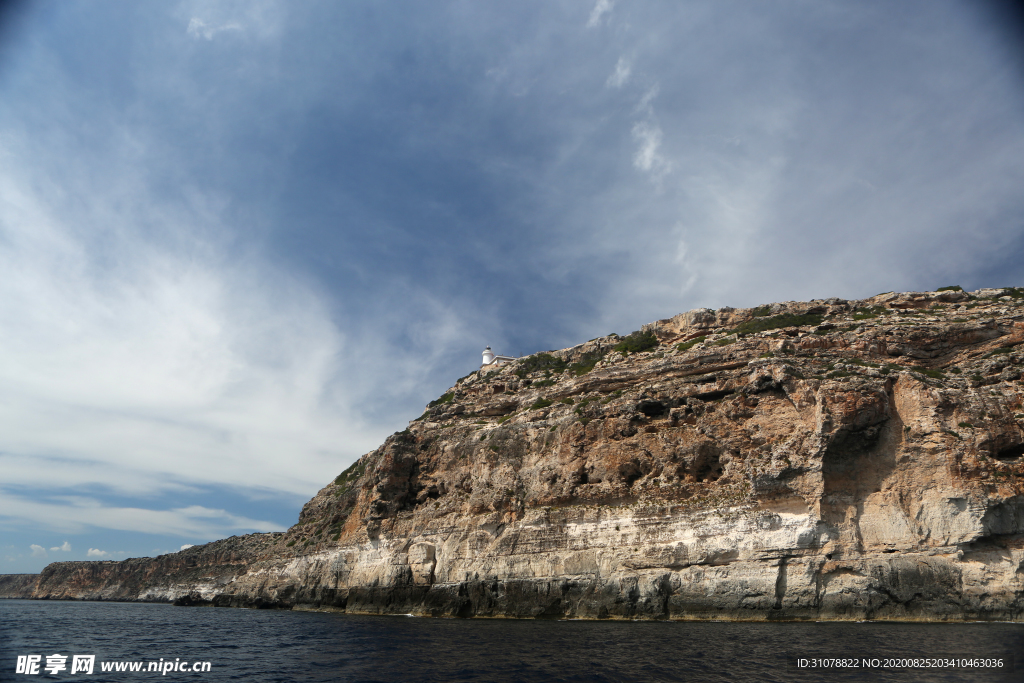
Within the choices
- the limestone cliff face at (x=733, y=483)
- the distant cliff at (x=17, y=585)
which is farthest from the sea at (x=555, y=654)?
the distant cliff at (x=17, y=585)

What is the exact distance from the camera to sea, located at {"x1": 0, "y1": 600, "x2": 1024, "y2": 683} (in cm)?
1805

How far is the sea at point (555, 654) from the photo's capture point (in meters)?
18.0

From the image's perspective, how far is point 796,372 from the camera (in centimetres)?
3862

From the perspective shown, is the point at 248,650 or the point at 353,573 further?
the point at 353,573

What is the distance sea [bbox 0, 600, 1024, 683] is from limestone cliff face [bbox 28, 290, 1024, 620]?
3.04 meters

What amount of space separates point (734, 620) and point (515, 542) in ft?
56.7

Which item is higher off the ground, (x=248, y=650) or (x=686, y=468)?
(x=686, y=468)

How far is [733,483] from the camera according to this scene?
123 feet

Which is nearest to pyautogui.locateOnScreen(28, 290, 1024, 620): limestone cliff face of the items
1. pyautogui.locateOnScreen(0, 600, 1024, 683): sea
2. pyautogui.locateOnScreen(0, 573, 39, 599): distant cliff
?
pyautogui.locateOnScreen(0, 600, 1024, 683): sea

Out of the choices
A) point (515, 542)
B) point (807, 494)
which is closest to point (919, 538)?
point (807, 494)

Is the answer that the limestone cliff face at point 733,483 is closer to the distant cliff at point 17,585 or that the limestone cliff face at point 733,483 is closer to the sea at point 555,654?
the sea at point 555,654

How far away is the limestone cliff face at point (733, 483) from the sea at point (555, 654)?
9.96 ft

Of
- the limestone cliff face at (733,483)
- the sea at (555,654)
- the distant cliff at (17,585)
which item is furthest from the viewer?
the distant cliff at (17,585)

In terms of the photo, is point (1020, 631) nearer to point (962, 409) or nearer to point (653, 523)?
point (962, 409)
